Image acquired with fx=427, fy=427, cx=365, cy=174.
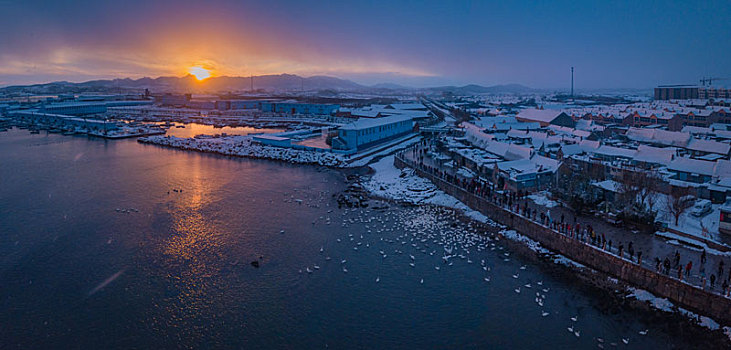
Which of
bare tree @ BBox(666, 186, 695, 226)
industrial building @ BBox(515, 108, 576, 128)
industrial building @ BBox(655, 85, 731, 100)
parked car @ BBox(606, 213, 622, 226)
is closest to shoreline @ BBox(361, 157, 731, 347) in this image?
parked car @ BBox(606, 213, 622, 226)

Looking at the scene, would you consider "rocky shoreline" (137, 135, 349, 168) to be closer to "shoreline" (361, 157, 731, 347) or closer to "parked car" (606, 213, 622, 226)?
"shoreline" (361, 157, 731, 347)

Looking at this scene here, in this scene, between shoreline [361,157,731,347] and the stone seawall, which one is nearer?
shoreline [361,157,731,347]

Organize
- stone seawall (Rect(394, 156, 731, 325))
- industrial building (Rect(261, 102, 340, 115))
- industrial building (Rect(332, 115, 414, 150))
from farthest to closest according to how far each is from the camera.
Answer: industrial building (Rect(261, 102, 340, 115)) < industrial building (Rect(332, 115, 414, 150)) < stone seawall (Rect(394, 156, 731, 325))

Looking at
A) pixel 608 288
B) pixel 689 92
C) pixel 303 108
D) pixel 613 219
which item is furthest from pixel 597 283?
pixel 689 92

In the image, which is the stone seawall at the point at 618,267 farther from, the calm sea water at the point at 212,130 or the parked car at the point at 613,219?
the calm sea water at the point at 212,130

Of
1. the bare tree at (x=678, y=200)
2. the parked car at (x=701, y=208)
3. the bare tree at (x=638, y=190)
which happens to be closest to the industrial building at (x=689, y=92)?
A: the bare tree at (x=678, y=200)

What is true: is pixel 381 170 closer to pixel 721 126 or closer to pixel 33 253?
pixel 33 253

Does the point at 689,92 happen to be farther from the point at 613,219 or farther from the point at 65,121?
the point at 65,121
